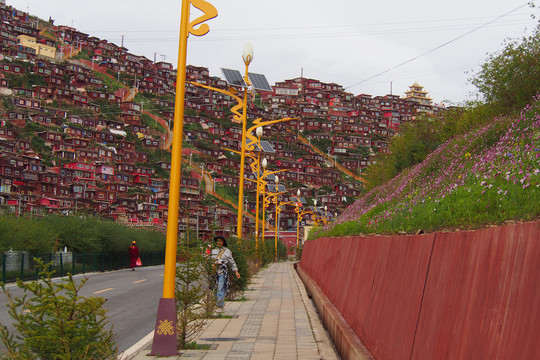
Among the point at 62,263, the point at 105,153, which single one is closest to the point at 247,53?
the point at 62,263

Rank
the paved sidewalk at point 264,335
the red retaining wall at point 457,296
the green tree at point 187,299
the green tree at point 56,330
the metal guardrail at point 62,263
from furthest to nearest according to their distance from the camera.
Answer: the metal guardrail at point 62,263, the green tree at point 187,299, the paved sidewalk at point 264,335, the green tree at point 56,330, the red retaining wall at point 457,296

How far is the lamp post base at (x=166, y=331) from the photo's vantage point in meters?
9.24

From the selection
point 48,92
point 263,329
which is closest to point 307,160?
point 48,92

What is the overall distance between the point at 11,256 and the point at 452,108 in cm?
3860

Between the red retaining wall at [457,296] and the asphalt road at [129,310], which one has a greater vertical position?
the red retaining wall at [457,296]

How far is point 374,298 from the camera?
8.20 metres

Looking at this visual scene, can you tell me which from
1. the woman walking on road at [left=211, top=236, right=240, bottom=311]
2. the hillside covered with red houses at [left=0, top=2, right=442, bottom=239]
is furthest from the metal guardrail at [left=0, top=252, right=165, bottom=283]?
the hillside covered with red houses at [left=0, top=2, right=442, bottom=239]

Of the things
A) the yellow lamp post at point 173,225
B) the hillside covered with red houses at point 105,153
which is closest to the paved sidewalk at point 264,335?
the yellow lamp post at point 173,225

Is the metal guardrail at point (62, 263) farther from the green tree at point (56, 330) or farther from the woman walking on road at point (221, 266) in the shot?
the green tree at point (56, 330)

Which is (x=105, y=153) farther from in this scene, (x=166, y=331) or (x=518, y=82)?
(x=166, y=331)

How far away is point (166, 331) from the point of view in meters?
9.36

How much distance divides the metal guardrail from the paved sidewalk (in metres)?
5.29

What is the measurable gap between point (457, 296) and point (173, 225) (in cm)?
551

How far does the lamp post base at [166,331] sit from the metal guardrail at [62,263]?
7423 mm
